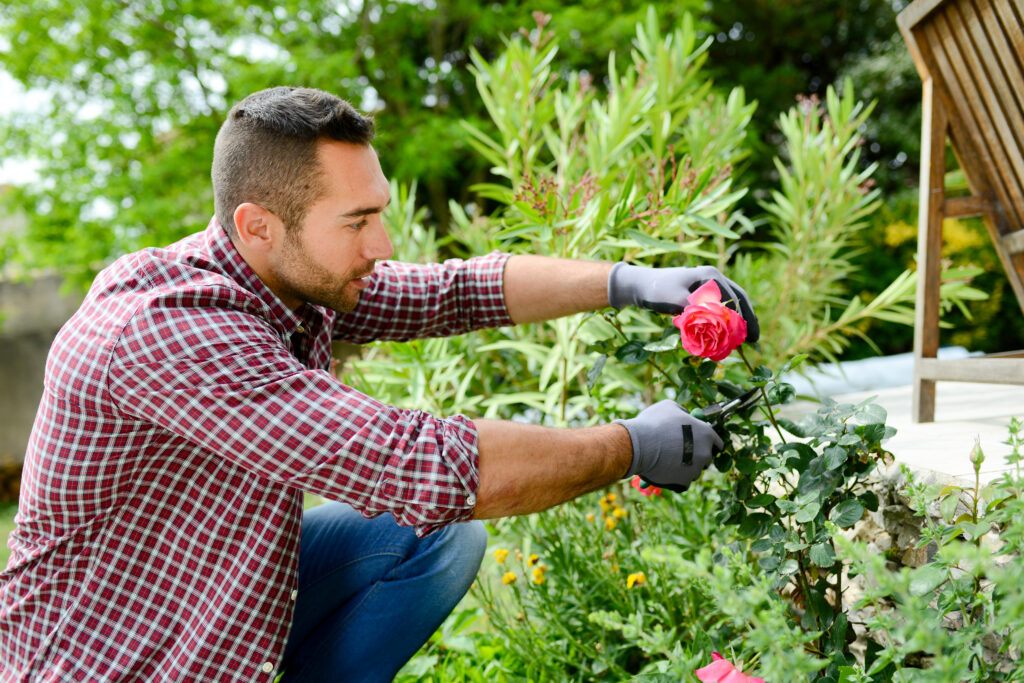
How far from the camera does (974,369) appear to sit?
188 centimetres

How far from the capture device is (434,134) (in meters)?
5.97

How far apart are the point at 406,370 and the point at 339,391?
1.21 meters

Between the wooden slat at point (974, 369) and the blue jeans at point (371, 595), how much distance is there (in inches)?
47.0

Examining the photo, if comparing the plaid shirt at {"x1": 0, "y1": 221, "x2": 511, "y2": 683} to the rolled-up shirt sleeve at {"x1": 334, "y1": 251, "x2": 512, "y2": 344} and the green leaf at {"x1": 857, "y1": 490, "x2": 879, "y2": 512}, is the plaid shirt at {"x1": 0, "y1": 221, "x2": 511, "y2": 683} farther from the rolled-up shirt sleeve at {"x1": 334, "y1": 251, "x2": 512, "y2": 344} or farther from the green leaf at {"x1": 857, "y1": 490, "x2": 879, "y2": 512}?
the green leaf at {"x1": 857, "y1": 490, "x2": 879, "y2": 512}

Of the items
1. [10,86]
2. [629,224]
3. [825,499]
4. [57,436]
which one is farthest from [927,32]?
[10,86]

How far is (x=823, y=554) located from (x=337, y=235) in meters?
1.07

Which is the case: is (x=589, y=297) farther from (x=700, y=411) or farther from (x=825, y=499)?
(x=825, y=499)

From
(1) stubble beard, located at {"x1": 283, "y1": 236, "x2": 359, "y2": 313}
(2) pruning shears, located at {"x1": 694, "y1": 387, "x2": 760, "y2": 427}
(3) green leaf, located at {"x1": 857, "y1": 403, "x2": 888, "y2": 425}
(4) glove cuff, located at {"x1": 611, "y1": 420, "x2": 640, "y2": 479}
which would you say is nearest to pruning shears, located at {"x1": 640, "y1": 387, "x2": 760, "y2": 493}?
(2) pruning shears, located at {"x1": 694, "y1": 387, "x2": 760, "y2": 427}

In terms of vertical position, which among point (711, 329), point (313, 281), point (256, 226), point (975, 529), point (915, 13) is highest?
point (915, 13)

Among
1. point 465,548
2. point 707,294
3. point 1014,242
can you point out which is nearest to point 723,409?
point 707,294

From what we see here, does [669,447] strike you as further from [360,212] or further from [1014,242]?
[1014,242]

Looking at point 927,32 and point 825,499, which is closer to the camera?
point 825,499

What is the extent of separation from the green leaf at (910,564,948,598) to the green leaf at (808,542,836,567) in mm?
204

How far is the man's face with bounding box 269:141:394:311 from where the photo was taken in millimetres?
1552
